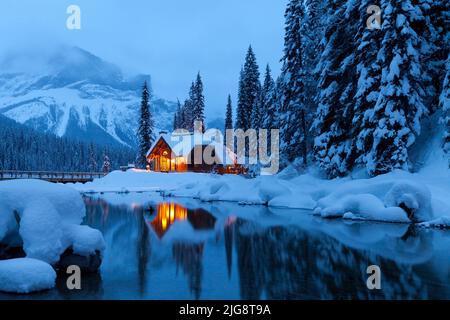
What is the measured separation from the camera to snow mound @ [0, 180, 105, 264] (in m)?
8.10

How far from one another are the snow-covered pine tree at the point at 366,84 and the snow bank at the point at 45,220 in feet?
59.5

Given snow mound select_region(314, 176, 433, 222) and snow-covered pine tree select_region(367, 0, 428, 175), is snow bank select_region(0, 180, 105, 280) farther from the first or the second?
snow-covered pine tree select_region(367, 0, 428, 175)

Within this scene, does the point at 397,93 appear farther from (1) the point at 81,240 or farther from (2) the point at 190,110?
(2) the point at 190,110

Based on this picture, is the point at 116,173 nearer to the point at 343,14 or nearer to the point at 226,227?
the point at 343,14

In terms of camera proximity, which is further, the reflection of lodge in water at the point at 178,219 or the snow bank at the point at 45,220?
the reflection of lodge in water at the point at 178,219

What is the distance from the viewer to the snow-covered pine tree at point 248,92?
61.4 meters

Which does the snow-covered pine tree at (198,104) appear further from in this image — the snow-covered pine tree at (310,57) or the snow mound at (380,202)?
the snow mound at (380,202)

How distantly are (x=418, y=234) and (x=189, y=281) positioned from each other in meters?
9.86

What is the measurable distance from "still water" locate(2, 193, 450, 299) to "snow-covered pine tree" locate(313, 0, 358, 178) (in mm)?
10146

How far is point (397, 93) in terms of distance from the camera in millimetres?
21562

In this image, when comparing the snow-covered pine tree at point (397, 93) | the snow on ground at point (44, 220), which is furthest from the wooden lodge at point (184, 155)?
the snow on ground at point (44, 220)

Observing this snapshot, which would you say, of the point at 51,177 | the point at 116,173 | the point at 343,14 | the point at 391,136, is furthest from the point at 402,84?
the point at 51,177

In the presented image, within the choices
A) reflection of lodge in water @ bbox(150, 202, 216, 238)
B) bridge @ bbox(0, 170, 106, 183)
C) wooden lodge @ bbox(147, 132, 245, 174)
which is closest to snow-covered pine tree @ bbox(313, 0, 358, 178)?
reflection of lodge in water @ bbox(150, 202, 216, 238)

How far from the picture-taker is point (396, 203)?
17781mm
